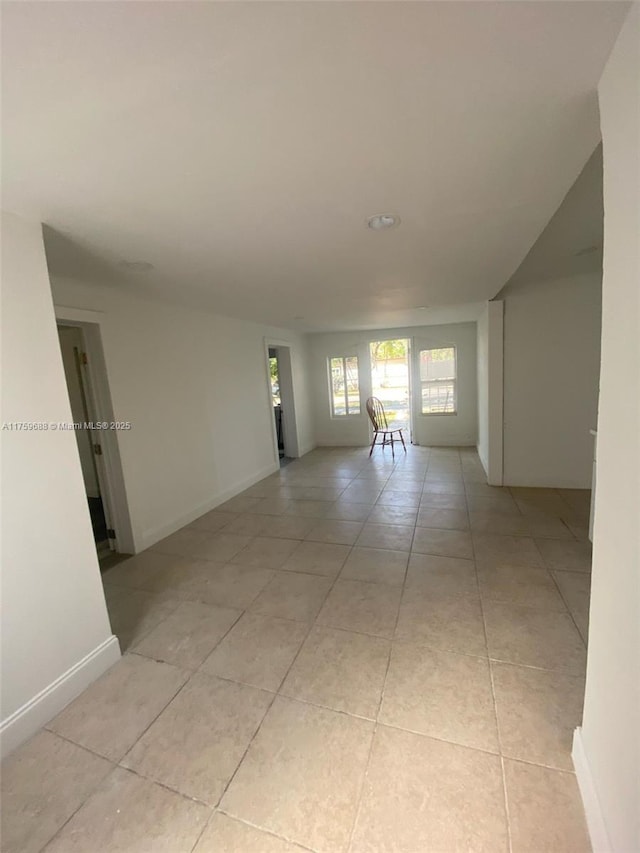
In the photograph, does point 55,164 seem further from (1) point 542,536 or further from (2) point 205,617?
(1) point 542,536

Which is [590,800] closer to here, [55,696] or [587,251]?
[55,696]

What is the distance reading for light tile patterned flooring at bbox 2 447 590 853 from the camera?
1.12m

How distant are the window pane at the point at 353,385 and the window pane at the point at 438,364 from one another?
122 cm

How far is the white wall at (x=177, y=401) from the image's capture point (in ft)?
9.43

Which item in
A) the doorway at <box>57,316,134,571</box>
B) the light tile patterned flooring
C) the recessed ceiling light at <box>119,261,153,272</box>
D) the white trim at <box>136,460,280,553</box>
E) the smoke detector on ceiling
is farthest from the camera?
the white trim at <box>136,460,280,553</box>

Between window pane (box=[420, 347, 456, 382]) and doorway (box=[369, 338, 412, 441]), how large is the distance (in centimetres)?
29

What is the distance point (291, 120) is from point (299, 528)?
2.99m

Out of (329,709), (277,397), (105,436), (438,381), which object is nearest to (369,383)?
(438,381)

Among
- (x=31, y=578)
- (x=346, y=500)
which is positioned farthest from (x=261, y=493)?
(x=31, y=578)

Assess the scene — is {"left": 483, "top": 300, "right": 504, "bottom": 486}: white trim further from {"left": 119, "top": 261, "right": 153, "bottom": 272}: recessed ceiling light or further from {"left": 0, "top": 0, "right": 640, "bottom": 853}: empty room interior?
{"left": 119, "top": 261, "right": 153, "bottom": 272}: recessed ceiling light

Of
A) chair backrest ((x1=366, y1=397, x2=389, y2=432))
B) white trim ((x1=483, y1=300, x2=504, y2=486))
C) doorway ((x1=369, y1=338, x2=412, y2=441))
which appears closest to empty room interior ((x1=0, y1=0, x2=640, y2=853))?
white trim ((x1=483, y1=300, x2=504, y2=486))

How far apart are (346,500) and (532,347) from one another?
2.76m

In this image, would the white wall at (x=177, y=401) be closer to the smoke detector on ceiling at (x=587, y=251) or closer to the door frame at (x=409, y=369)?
the door frame at (x=409, y=369)

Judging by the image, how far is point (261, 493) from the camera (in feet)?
14.3
